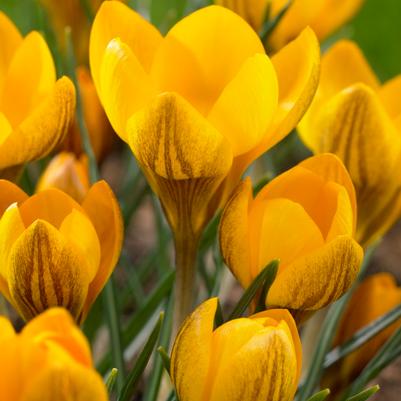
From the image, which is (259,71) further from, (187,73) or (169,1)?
(169,1)

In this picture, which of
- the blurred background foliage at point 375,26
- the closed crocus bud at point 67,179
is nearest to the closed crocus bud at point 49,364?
the closed crocus bud at point 67,179

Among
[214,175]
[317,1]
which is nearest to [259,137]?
[214,175]

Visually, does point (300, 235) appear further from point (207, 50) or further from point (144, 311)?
point (144, 311)

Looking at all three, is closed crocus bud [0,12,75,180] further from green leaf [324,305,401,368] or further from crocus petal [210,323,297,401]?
green leaf [324,305,401,368]

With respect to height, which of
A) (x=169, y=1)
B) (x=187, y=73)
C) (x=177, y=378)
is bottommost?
(x=169, y=1)

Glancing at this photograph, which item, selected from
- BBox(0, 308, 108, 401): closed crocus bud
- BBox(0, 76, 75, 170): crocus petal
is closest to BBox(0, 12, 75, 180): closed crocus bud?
BBox(0, 76, 75, 170): crocus petal
